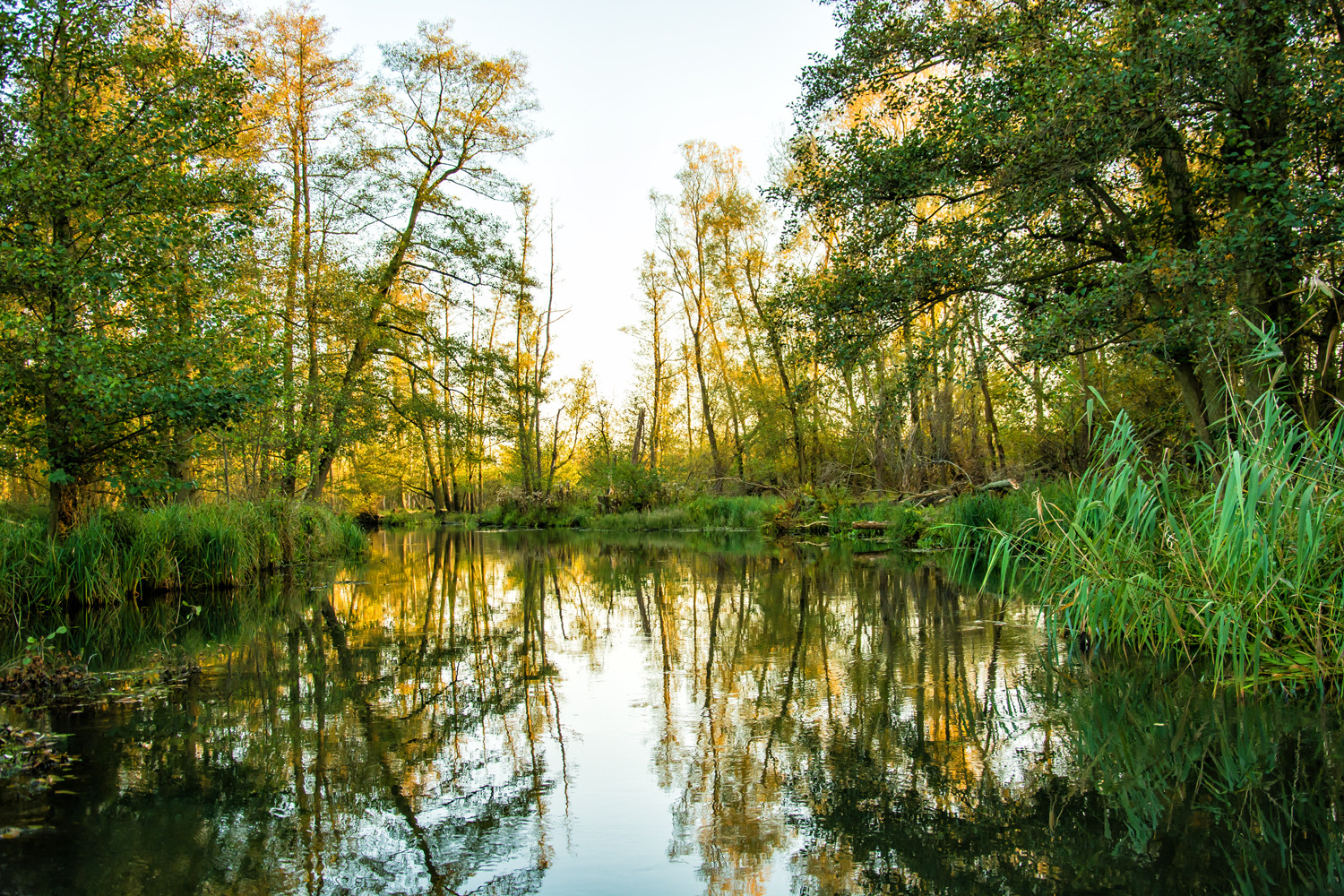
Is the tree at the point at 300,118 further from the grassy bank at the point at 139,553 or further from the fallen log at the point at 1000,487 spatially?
the fallen log at the point at 1000,487

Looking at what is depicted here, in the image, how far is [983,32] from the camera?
9922 millimetres

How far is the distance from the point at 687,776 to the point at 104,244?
8196 mm

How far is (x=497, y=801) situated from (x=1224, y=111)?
9419 mm

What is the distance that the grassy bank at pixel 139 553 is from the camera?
7.73 m

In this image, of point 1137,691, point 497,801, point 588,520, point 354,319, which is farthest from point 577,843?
point 588,520

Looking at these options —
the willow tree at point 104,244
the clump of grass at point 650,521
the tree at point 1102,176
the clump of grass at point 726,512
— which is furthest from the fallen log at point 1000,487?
the willow tree at point 104,244

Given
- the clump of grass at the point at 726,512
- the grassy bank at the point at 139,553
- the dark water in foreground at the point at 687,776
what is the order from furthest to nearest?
the clump of grass at the point at 726,512, the grassy bank at the point at 139,553, the dark water in foreground at the point at 687,776

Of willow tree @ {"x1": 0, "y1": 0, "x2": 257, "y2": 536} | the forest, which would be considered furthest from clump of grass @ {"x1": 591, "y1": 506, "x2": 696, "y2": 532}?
willow tree @ {"x1": 0, "y1": 0, "x2": 257, "y2": 536}

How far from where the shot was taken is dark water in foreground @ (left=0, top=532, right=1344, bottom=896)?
7.82ft

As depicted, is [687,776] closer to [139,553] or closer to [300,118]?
[139,553]

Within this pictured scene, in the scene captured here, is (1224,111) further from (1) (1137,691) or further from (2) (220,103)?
(2) (220,103)

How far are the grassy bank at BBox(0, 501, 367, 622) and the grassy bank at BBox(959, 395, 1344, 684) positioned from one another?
8819 mm

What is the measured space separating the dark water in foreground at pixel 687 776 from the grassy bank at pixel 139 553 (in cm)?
264

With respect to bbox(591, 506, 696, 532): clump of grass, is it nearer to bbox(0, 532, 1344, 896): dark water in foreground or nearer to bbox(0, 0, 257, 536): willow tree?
bbox(0, 0, 257, 536): willow tree
